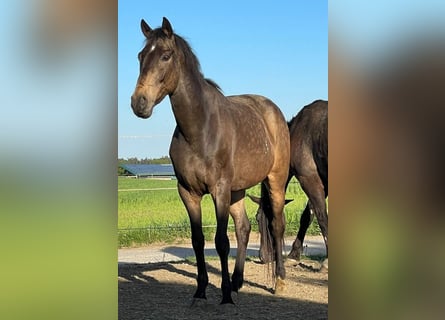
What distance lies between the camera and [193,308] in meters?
4.44

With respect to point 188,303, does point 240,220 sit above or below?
above

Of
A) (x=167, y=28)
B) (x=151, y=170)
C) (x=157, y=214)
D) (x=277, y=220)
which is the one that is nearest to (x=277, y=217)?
(x=277, y=220)

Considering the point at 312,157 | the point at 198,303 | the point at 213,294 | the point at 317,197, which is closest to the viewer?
the point at 198,303

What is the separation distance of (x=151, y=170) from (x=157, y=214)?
4.06 meters

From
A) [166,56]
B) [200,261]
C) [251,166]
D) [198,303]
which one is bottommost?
[198,303]

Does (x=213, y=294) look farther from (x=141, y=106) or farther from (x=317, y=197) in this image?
(x=141, y=106)

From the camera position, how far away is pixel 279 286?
5.11m

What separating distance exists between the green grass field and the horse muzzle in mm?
4653

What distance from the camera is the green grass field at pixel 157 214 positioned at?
8.84 m

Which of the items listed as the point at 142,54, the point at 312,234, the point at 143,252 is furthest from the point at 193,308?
the point at 312,234

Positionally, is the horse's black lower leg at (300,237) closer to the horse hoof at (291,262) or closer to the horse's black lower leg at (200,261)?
→ the horse hoof at (291,262)
